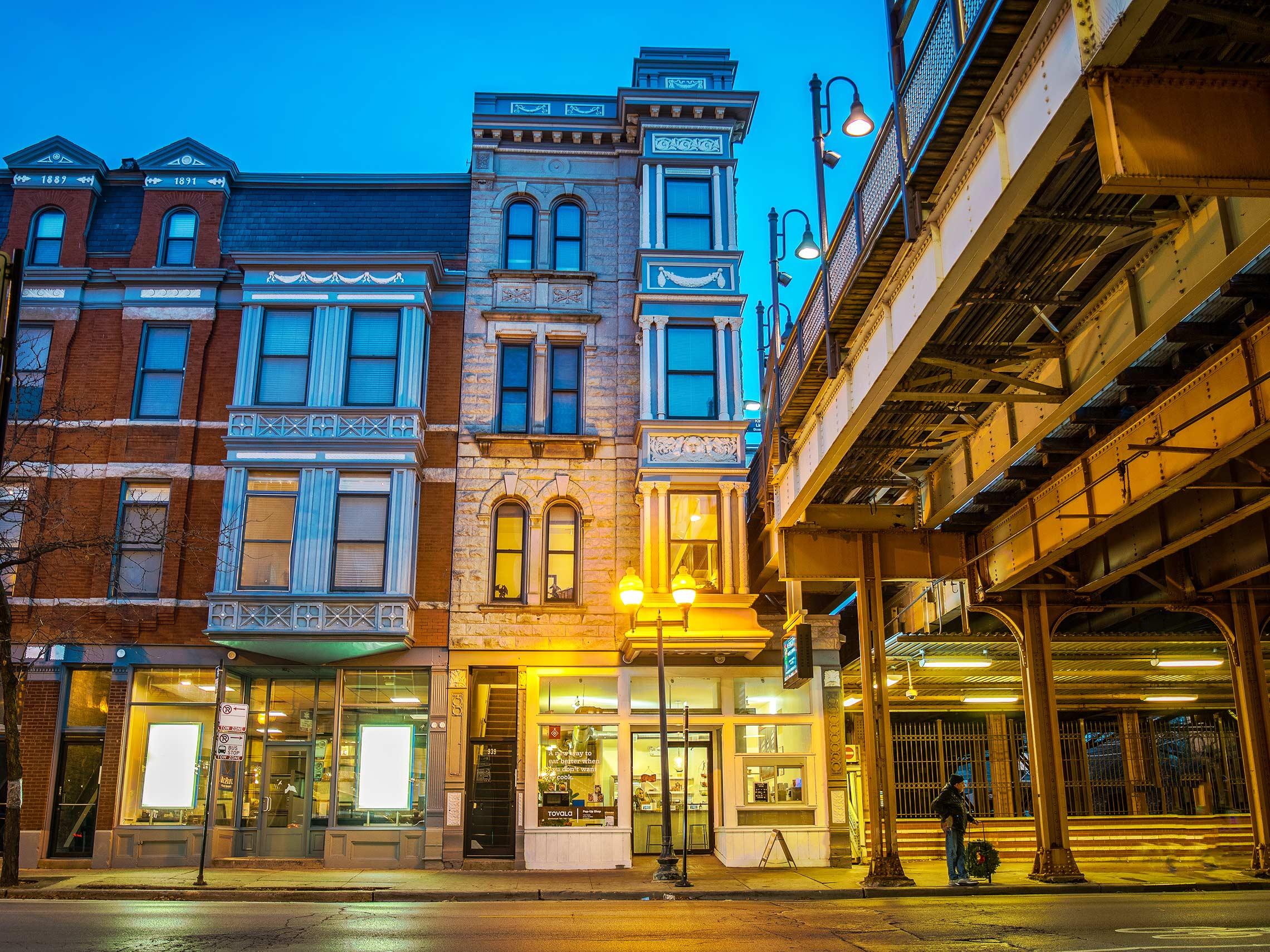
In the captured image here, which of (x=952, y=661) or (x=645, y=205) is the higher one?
(x=645, y=205)

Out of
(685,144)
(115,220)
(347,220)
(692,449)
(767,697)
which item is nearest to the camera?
(767,697)

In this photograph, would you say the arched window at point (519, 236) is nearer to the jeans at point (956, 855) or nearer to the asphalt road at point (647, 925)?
the asphalt road at point (647, 925)

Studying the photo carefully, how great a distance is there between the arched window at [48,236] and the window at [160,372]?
323 centimetres

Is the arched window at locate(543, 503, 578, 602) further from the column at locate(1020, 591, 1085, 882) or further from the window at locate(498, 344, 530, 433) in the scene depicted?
the column at locate(1020, 591, 1085, 882)

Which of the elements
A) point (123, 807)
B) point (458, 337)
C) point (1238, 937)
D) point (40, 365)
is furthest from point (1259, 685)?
point (40, 365)

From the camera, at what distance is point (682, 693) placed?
2509cm

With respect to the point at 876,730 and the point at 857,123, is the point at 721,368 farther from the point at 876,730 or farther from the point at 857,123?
the point at 857,123

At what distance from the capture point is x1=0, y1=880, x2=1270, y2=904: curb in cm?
1841

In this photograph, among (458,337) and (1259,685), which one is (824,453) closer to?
Answer: (1259,685)

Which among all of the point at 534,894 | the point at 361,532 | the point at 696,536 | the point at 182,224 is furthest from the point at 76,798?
the point at 696,536

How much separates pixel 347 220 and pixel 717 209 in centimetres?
906

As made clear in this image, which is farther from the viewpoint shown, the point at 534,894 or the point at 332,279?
the point at 332,279

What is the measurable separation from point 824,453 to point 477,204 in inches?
560

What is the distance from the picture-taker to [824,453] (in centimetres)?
1683
